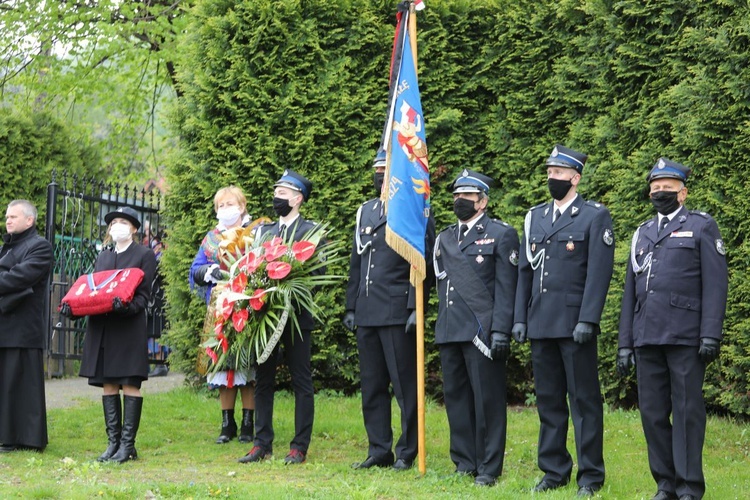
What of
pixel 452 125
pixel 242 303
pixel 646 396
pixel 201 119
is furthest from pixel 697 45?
pixel 201 119

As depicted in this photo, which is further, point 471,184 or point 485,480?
point 471,184

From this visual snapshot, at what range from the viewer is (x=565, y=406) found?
6855 millimetres

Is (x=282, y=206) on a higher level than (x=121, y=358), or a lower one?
higher

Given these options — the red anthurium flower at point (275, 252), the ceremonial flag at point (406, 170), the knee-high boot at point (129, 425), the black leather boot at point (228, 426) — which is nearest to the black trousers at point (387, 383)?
the ceremonial flag at point (406, 170)

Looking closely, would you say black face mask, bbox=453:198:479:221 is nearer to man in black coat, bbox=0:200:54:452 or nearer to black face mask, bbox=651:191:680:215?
black face mask, bbox=651:191:680:215

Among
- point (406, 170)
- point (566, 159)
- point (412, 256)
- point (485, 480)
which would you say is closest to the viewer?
point (566, 159)

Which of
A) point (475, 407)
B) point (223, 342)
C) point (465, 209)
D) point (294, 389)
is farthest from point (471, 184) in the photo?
point (223, 342)

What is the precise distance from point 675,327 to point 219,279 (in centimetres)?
403

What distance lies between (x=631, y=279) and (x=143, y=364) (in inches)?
156

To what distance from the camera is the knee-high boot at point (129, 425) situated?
8.12 metres

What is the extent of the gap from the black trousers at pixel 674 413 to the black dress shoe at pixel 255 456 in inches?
122

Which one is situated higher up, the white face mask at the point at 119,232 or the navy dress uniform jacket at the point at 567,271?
the white face mask at the point at 119,232

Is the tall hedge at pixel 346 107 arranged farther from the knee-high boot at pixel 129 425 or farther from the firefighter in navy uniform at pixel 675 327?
the firefighter in navy uniform at pixel 675 327

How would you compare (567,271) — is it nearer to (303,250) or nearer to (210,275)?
(303,250)
